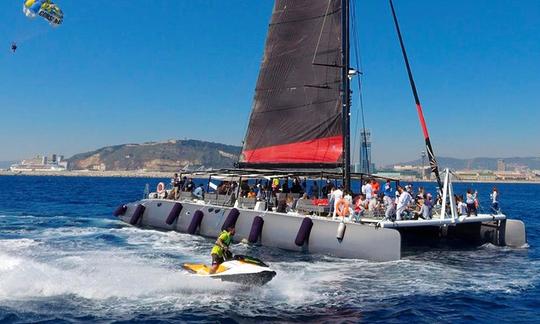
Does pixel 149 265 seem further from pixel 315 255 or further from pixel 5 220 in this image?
pixel 5 220

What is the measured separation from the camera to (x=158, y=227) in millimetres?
32812

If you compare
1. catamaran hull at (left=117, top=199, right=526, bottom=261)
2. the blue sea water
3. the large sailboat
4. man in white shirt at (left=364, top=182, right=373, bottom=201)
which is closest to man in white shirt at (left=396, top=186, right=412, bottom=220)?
the large sailboat

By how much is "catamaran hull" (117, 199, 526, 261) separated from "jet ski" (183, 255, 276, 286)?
6.65 meters

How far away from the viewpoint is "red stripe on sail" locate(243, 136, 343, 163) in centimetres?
2752

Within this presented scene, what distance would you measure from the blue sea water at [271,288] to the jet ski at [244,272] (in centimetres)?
39

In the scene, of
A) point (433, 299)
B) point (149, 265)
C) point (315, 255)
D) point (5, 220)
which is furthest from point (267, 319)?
point (5, 220)

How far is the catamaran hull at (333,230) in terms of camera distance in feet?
70.2

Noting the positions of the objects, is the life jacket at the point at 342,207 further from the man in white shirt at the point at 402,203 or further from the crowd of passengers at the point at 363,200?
the man in white shirt at the point at 402,203

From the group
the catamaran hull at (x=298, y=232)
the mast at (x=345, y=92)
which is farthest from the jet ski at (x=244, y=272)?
the mast at (x=345, y=92)

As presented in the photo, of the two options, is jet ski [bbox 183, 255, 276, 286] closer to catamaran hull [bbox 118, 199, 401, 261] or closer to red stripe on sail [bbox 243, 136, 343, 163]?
catamaran hull [bbox 118, 199, 401, 261]

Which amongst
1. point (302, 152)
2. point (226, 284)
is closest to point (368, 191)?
point (302, 152)

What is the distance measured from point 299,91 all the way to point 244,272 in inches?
608

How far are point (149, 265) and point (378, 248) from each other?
8.86 meters

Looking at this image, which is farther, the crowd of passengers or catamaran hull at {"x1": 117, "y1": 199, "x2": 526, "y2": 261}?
the crowd of passengers
